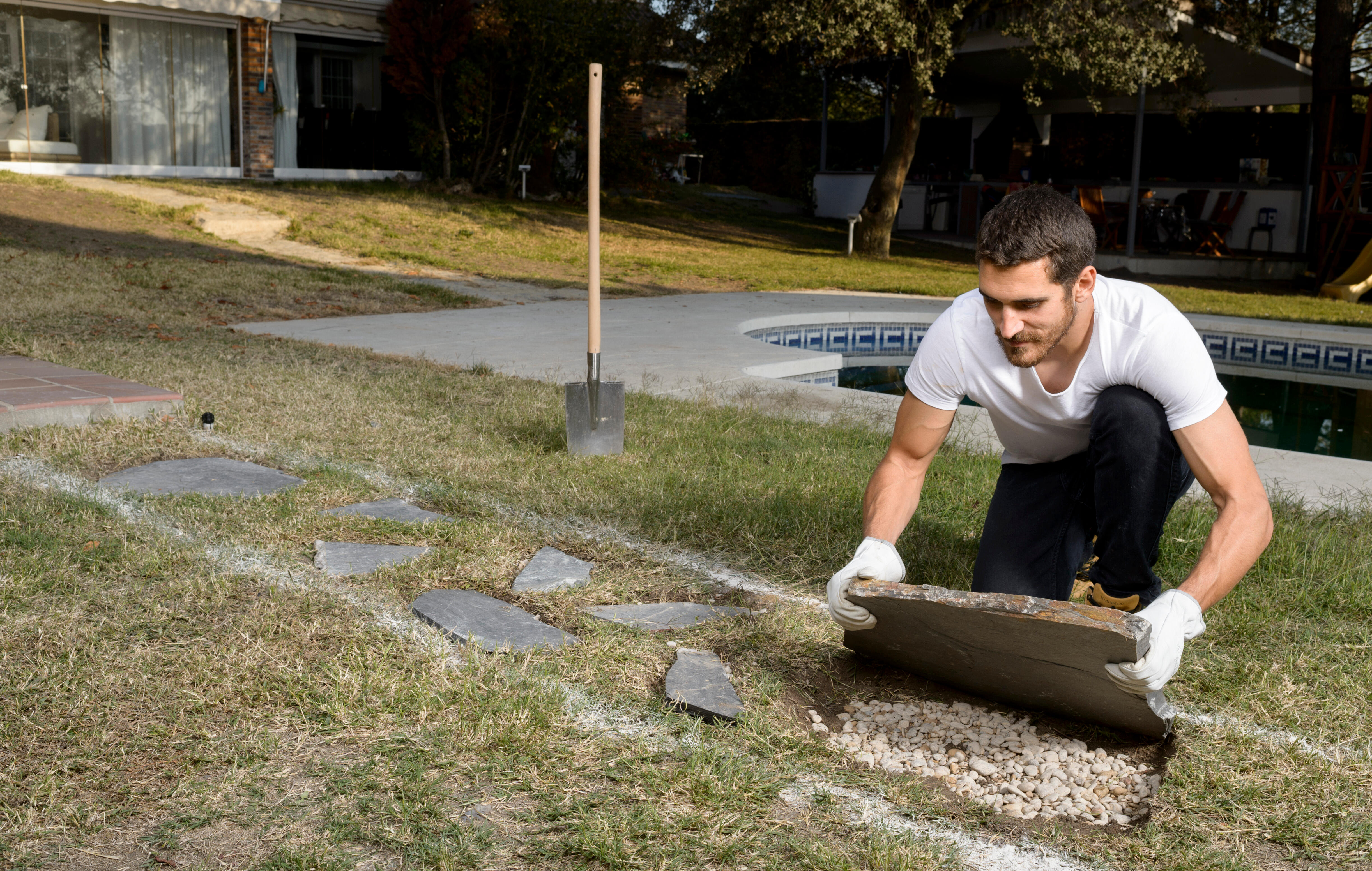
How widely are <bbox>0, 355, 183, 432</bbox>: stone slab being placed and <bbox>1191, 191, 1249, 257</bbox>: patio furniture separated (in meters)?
16.1

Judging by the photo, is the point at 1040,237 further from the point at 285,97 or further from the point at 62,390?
the point at 285,97

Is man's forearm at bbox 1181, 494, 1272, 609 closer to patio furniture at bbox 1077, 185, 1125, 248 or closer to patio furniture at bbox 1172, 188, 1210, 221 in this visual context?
patio furniture at bbox 1077, 185, 1125, 248

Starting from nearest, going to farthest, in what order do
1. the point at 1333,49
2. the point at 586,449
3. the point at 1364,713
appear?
the point at 1364,713
the point at 586,449
the point at 1333,49

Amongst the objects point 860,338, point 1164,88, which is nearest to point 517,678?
point 860,338

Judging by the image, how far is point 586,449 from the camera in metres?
4.26

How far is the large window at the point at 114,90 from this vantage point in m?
14.2

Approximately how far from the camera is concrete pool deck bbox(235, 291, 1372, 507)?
461cm

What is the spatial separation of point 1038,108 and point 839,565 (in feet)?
66.3

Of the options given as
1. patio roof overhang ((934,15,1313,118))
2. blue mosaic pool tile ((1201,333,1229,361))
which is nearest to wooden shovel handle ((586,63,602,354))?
blue mosaic pool tile ((1201,333,1229,361))

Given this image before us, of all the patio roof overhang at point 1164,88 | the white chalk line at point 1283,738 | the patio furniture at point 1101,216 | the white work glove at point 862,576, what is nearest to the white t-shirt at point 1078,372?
the white work glove at point 862,576

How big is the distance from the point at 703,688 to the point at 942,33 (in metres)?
12.4

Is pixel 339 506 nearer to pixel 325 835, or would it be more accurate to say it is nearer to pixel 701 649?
pixel 701 649

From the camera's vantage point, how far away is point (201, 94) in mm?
15867

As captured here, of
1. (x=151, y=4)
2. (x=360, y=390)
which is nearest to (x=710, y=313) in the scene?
(x=360, y=390)
